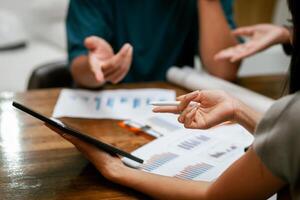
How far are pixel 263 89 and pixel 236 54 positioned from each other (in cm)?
14

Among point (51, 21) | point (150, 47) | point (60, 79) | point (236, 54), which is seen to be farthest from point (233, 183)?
point (51, 21)

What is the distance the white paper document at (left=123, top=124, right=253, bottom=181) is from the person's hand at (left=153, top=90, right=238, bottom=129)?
0.41ft

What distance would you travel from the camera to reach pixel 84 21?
4.81 feet

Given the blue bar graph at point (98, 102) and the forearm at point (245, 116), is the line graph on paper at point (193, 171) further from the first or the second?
the blue bar graph at point (98, 102)

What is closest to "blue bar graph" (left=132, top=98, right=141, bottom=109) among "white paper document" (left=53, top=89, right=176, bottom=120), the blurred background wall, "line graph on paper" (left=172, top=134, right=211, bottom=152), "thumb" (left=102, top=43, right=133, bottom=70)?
"white paper document" (left=53, top=89, right=176, bottom=120)

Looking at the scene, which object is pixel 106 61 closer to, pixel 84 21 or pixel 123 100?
pixel 123 100

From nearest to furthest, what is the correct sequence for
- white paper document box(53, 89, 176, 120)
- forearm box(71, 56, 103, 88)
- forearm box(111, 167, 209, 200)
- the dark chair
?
forearm box(111, 167, 209, 200), white paper document box(53, 89, 176, 120), forearm box(71, 56, 103, 88), the dark chair

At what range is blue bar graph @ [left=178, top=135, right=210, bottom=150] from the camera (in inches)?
38.8

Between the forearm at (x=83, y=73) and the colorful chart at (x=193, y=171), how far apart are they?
0.51m

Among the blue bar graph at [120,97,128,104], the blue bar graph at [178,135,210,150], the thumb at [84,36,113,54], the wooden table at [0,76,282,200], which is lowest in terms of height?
the blue bar graph at [178,135,210,150]

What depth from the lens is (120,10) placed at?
151 cm

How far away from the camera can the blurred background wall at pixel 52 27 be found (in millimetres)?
2535

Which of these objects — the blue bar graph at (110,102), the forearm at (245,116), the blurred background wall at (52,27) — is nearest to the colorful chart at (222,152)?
the forearm at (245,116)

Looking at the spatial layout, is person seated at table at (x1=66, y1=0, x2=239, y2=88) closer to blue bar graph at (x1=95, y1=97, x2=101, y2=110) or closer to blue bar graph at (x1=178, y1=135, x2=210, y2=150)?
blue bar graph at (x1=95, y1=97, x2=101, y2=110)
